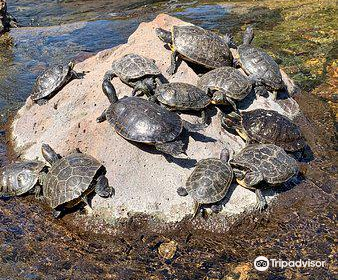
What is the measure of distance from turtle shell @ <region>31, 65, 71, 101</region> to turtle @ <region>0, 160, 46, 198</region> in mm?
1756

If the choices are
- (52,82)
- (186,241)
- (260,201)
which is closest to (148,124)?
(186,241)

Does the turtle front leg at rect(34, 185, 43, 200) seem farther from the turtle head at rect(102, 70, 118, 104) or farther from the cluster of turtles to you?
the turtle head at rect(102, 70, 118, 104)

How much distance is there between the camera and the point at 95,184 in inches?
220

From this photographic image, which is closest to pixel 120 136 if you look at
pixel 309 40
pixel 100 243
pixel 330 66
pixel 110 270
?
pixel 100 243

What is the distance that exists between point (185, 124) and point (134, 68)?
1.47 metres

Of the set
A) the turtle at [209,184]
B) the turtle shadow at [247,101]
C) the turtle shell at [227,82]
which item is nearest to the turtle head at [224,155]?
the turtle at [209,184]

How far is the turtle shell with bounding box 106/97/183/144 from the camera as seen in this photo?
563 cm

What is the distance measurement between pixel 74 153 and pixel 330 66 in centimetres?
776

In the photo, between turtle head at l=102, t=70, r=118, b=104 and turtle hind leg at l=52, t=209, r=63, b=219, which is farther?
turtle head at l=102, t=70, r=118, b=104

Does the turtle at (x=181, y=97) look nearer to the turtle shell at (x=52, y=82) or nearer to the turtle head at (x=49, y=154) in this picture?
the turtle head at (x=49, y=154)

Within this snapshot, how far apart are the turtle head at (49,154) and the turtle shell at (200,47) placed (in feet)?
9.39

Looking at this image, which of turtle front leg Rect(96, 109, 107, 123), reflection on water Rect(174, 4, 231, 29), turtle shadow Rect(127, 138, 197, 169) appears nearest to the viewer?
turtle shadow Rect(127, 138, 197, 169)

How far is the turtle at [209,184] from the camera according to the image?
5.38 metres

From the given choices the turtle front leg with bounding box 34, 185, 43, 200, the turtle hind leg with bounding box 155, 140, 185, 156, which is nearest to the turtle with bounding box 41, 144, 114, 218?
the turtle front leg with bounding box 34, 185, 43, 200
